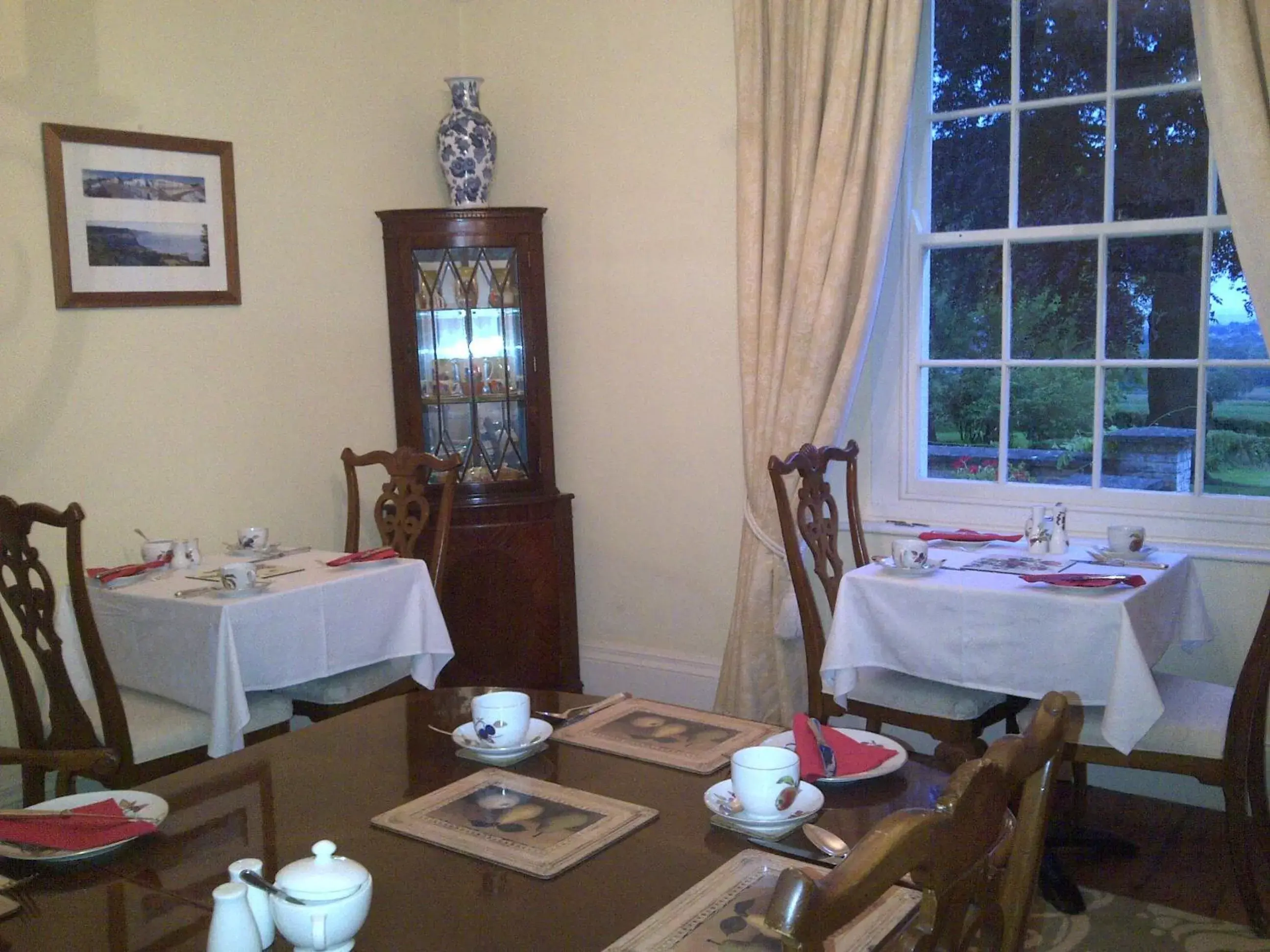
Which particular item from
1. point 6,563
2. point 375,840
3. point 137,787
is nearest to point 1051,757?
point 375,840

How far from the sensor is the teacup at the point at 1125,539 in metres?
3.04

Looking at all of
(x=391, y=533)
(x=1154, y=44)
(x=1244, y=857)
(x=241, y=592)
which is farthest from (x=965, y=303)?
(x=241, y=592)

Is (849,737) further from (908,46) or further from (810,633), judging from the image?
(908,46)

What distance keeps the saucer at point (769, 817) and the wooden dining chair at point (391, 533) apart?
172 cm

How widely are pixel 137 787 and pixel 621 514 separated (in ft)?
9.36

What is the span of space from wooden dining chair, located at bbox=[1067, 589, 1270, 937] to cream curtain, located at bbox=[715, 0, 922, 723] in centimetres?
124

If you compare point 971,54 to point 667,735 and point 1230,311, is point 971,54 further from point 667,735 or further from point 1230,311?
point 667,735

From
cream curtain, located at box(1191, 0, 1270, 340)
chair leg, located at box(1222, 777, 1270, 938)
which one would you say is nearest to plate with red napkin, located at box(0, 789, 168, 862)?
chair leg, located at box(1222, 777, 1270, 938)

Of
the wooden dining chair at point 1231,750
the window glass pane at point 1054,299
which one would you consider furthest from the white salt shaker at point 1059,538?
the window glass pane at point 1054,299

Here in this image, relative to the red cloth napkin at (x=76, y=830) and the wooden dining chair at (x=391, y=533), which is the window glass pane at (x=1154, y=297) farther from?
the red cloth napkin at (x=76, y=830)

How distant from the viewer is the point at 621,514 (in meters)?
4.38

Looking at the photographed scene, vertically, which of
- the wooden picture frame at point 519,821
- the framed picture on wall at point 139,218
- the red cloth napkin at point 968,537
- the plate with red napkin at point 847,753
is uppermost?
the framed picture on wall at point 139,218

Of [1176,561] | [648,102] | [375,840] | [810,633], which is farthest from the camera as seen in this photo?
[648,102]

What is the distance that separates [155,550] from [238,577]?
51 centimetres
